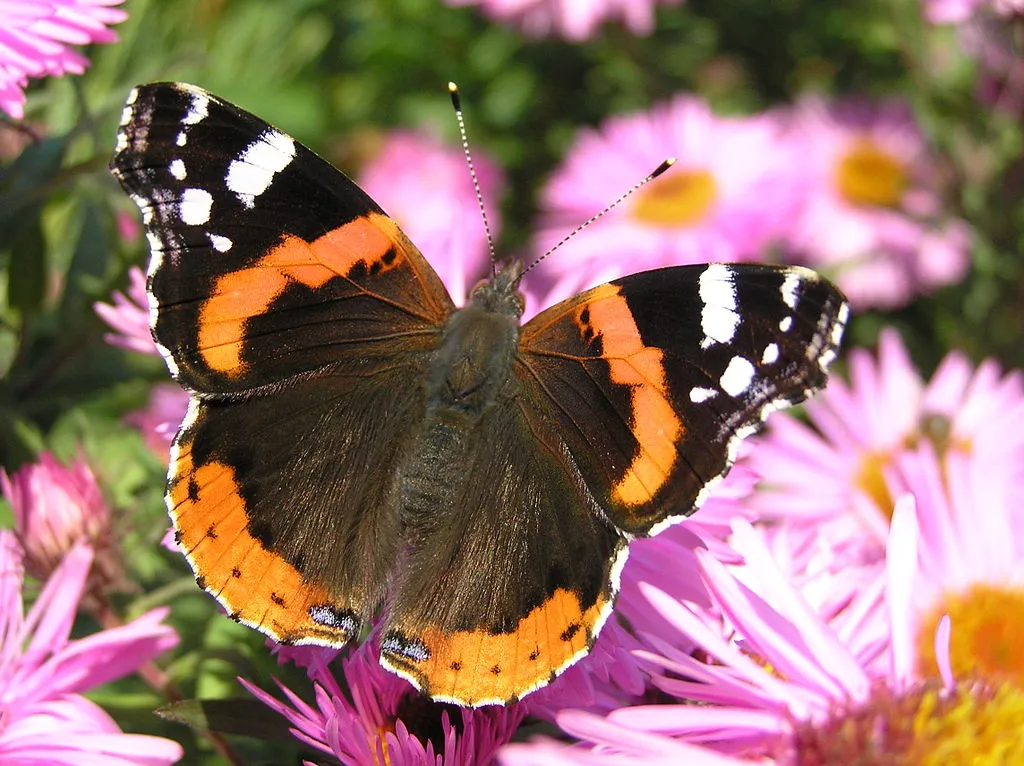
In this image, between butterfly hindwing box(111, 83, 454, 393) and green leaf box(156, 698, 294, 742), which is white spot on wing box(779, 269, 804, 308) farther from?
green leaf box(156, 698, 294, 742)

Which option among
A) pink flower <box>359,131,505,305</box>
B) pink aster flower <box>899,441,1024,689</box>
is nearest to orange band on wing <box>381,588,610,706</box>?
pink aster flower <box>899,441,1024,689</box>

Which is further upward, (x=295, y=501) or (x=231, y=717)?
(x=295, y=501)

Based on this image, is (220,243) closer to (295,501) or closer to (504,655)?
(295,501)

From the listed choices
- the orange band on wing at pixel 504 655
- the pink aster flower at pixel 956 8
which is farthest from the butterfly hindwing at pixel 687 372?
the pink aster flower at pixel 956 8

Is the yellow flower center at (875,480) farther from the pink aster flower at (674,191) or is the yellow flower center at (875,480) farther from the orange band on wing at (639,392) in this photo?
the orange band on wing at (639,392)

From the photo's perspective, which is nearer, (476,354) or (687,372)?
(687,372)

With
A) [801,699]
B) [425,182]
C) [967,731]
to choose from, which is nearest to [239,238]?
[801,699]
